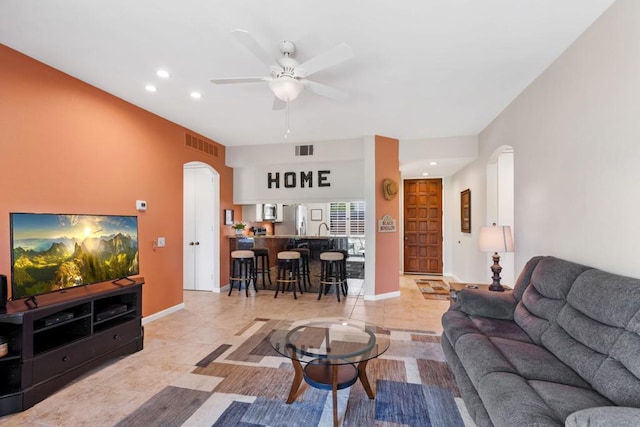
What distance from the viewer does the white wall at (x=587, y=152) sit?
6.20 feet

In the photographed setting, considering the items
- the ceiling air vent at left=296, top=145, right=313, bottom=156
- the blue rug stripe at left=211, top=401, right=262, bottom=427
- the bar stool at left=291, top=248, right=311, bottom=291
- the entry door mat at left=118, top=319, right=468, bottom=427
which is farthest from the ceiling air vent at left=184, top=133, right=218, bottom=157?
the blue rug stripe at left=211, top=401, right=262, bottom=427

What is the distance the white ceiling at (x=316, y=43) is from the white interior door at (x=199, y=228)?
2101 millimetres

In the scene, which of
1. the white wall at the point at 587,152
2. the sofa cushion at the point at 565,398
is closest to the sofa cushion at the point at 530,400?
the sofa cushion at the point at 565,398

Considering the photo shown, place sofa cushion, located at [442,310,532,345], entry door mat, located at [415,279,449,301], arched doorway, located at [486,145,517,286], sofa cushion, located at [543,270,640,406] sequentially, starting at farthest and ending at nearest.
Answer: entry door mat, located at [415,279,449,301]
arched doorway, located at [486,145,517,286]
sofa cushion, located at [442,310,532,345]
sofa cushion, located at [543,270,640,406]

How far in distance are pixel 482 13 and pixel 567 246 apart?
76.7 inches

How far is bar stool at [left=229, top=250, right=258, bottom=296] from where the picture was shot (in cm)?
539

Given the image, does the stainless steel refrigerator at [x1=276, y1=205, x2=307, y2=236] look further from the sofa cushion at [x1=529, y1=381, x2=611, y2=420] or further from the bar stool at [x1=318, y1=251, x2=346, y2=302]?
the sofa cushion at [x1=529, y1=381, x2=611, y2=420]

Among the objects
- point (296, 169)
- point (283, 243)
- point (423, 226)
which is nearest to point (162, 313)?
point (283, 243)

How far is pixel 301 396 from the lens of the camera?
2.28 m

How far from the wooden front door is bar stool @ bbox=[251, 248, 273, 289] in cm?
357

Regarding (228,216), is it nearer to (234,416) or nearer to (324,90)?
(324,90)

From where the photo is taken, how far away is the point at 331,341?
94.2 inches

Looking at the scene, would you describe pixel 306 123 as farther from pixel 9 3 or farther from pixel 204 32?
pixel 9 3

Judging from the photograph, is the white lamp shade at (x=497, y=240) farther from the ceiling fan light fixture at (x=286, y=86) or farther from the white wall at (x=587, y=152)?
the ceiling fan light fixture at (x=286, y=86)
